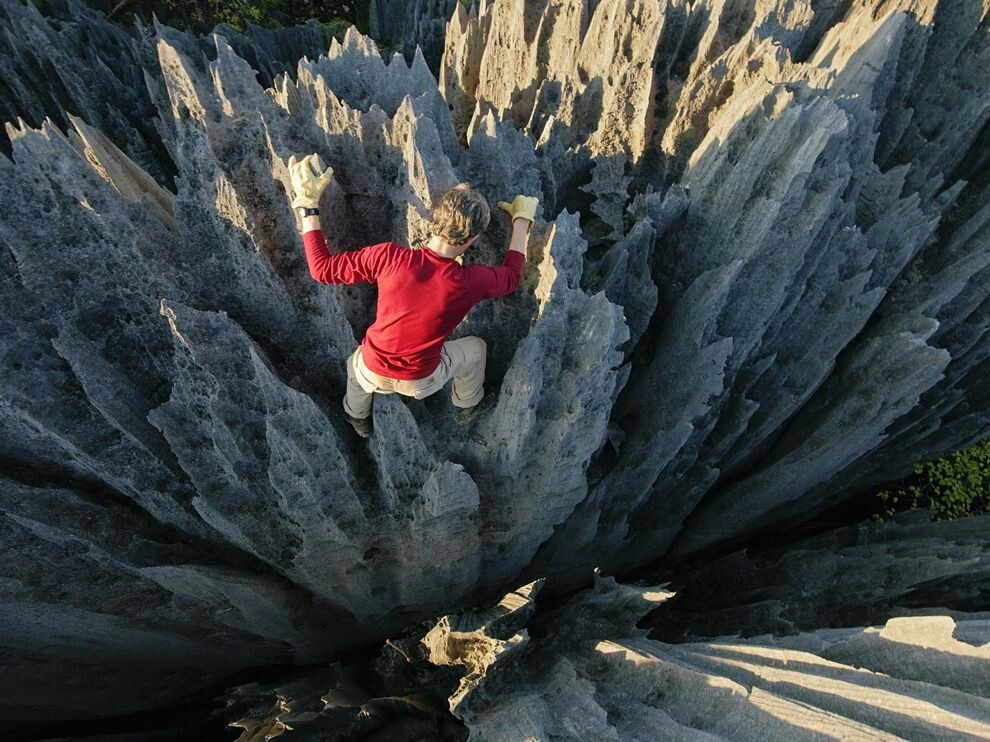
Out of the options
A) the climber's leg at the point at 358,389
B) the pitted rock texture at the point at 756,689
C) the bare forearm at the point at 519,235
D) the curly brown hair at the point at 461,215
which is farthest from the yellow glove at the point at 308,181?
the pitted rock texture at the point at 756,689

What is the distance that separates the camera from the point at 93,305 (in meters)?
6.65

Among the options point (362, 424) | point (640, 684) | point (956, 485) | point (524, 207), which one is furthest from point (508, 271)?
point (956, 485)

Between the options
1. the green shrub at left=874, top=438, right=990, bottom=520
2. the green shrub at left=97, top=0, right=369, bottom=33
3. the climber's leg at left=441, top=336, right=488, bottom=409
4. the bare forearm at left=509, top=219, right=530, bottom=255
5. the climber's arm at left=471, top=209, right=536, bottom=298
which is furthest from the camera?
the green shrub at left=97, top=0, right=369, bottom=33

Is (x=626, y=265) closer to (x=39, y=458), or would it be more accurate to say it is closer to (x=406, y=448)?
(x=406, y=448)

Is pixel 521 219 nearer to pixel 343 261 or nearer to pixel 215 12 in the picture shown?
pixel 343 261

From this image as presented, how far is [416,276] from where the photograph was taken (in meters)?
5.66

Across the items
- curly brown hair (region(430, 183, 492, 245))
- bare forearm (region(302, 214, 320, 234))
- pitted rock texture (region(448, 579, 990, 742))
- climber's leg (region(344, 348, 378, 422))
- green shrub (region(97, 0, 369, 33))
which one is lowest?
pitted rock texture (region(448, 579, 990, 742))

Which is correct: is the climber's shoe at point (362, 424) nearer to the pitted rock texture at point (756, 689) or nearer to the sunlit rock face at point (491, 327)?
the sunlit rock face at point (491, 327)

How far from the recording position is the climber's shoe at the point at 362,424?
7121 millimetres

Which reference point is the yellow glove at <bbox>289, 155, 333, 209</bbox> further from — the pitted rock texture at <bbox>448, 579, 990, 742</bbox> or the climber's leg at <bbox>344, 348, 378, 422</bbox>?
the pitted rock texture at <bbox>448, 579, 990, 742</bbox>

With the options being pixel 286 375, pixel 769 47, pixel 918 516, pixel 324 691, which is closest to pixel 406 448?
pixel 286 375

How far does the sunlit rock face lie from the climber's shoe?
16cm

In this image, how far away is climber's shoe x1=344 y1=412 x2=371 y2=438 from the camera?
280 inches

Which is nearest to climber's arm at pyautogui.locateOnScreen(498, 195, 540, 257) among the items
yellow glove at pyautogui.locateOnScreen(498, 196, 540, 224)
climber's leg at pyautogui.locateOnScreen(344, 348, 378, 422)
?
yellow glove at pyautogui.locateOnScreen(498, 196, 540, 224)
